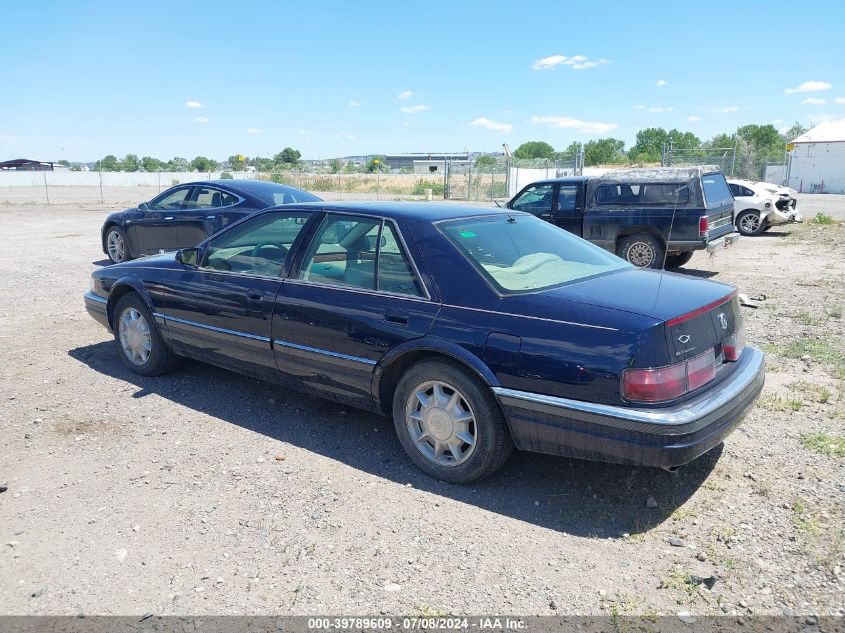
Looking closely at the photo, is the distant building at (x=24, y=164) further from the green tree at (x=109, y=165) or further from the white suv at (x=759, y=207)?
the white suv at (x=759, y=207)

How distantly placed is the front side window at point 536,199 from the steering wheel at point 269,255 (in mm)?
7852

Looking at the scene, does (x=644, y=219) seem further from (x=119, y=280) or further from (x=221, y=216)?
(x=119, y=280)

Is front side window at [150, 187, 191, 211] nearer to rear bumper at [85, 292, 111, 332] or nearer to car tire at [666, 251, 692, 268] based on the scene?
rear bumper at [85, 292, 111, 332]

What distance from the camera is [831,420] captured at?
15.3ft

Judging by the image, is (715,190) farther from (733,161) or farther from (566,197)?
(733,161)

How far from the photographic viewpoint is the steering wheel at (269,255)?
469cm

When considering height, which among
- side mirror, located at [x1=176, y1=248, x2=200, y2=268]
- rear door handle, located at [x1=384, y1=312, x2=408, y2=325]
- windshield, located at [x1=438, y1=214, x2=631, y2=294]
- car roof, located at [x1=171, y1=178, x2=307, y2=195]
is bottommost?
rear door handle, located at [x1=384, y1=312, x2=408, y2=325]

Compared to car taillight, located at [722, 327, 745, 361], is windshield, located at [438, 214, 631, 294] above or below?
above

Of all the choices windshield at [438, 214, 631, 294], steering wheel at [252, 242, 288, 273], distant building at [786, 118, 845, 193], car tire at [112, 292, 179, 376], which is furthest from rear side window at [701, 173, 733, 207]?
distant building at [786, 118, 845, 193]

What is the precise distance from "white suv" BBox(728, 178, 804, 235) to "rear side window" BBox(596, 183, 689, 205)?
6.84m

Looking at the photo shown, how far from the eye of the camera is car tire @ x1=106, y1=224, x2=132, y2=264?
11.8 meters

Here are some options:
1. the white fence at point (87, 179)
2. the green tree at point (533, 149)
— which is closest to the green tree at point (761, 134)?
the green tree at point (533, 149)

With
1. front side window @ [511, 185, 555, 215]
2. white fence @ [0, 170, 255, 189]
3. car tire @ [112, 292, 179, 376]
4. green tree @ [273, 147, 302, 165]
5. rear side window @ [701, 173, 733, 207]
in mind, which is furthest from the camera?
green tree @ [273, 147, 302, 165]

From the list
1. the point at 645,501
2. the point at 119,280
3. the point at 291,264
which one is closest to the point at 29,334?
the point at 119,280
